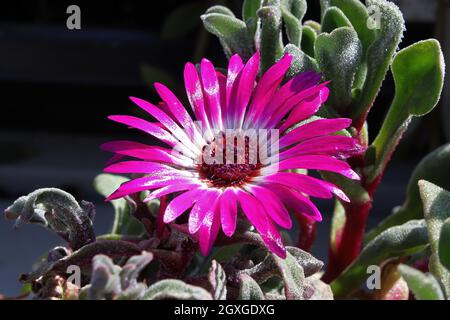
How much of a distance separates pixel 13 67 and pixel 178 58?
0.54 metres

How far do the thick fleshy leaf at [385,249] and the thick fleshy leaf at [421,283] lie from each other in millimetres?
220

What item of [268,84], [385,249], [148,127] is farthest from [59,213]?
[385,249]

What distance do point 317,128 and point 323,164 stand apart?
5 cm

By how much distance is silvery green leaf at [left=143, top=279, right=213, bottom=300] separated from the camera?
0.63 metres

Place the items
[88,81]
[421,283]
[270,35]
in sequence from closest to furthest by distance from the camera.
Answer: [421,283]
[270,35]
[88,81]

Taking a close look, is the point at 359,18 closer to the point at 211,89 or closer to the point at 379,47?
the point at 379,47

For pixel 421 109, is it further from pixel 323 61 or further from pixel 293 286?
pixel 293 286

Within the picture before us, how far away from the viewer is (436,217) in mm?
751

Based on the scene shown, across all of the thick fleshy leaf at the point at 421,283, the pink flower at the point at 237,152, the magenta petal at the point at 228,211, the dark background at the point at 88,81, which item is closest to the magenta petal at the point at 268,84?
the pink flower at the point at 237,152

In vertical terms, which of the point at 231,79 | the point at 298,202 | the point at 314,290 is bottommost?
the point at 314,290

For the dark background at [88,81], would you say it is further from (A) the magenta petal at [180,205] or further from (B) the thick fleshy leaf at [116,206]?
(A) the magenta petal at [180,205]

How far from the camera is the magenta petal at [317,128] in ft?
2.26

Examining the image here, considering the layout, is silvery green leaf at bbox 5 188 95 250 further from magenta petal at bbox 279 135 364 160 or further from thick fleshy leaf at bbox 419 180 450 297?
thick fleshy leaf at bbox 419 180 450 297
